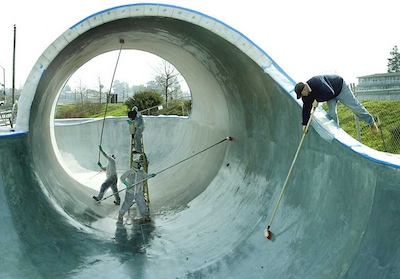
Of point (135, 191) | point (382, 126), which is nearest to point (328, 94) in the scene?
point (135, 191)

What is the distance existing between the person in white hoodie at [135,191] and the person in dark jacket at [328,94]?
4.08 m

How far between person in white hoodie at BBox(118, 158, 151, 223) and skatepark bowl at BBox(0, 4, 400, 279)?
14.3 inches

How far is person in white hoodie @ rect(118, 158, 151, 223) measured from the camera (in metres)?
7.96

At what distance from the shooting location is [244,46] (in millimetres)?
5844

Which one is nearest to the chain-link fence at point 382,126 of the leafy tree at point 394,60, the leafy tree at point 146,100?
the leafy tree at point 146,100

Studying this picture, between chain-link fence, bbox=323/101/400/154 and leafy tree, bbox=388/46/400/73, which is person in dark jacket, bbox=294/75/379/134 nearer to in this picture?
chain-link fence, bbox=323/101/400/154

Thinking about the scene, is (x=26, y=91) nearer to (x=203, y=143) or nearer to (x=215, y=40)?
(x=215, y=40)

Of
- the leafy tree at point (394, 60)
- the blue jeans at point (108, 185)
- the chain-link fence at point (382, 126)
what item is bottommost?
the blue jeans at point (108, 185)

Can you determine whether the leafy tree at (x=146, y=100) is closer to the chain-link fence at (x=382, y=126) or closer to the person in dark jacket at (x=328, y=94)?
the chain-link fence at (x=382, y=126)

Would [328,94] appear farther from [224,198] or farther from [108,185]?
[108,185]

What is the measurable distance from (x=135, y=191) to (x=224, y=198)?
176cm

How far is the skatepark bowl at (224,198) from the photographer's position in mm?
3865

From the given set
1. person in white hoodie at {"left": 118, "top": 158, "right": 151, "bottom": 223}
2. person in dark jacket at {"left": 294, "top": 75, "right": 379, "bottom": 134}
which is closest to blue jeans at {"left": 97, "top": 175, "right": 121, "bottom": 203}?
person in white hoodie at {"left": 118, "top": 158, "right": 151, "bottom": 223}

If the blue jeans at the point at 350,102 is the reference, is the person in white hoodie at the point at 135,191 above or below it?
below
